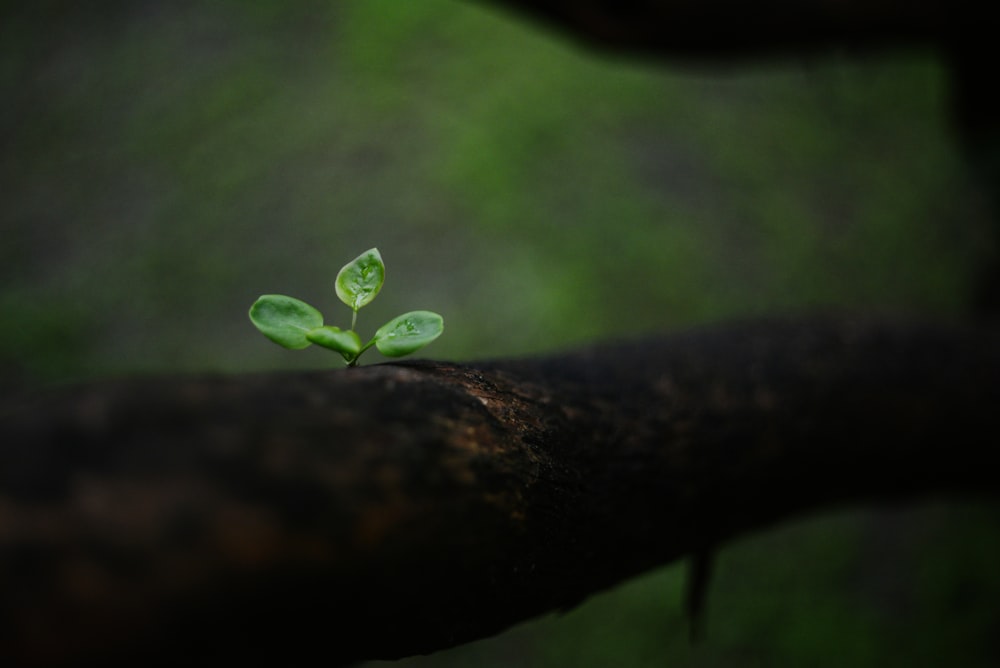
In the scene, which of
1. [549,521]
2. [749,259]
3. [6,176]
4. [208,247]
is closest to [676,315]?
[749,259]

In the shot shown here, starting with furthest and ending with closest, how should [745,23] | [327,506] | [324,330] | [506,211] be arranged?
[506,211]
[745,23]
[324,330]
[327,506]

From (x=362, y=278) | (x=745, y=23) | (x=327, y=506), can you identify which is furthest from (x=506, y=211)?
(x=327, y=506)

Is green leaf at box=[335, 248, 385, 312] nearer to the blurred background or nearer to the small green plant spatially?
the small green plant

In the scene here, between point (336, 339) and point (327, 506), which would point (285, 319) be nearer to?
point (336, 339)

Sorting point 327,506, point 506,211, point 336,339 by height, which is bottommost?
point 327,506

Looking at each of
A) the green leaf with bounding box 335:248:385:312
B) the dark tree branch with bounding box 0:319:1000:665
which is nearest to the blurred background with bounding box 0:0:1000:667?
the dark tree branch with bounding box 0:319:1000:665

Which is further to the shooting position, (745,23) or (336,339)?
(745,23)

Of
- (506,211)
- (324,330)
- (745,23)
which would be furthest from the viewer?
(506,211)
